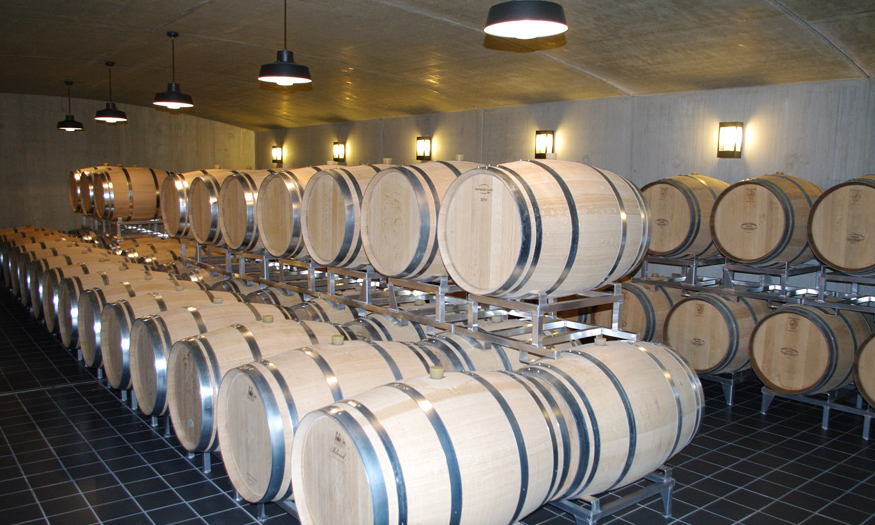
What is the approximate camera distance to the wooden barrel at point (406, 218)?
449cm

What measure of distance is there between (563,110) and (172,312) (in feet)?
23.4

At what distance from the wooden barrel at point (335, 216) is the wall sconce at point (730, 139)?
4767mm

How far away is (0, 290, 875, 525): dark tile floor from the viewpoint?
3.99m

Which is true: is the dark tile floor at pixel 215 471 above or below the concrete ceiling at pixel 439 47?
below

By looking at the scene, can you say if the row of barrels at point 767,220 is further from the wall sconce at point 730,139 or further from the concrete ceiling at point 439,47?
the concrete ceiling at point 439,47

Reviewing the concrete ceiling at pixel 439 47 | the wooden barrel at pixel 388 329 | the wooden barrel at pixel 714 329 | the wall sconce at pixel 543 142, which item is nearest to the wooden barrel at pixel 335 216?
the wooden barrel at pixel 388 329

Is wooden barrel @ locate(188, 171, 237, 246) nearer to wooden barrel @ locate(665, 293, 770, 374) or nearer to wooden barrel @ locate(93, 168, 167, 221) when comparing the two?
wooden barrel @ locate(93, 168, 167, 221)

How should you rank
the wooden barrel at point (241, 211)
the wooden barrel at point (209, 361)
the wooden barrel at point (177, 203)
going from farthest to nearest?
the wooden barrel at point (177, 203) → the wooden barrel at point (241, 211) → the wooden barrel at point (209, 361)

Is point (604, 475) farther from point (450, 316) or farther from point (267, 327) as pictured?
point (267, 327)

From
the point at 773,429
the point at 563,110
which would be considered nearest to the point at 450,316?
the point at 773,429

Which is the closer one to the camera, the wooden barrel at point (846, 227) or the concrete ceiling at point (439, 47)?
the wooden barrel at point (846, 227)

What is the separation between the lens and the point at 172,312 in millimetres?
4797

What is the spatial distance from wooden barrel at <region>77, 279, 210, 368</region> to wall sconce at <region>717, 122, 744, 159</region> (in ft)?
21.0

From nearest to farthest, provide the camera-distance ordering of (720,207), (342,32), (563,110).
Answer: (720,207)
(342,32)
(563,110)
